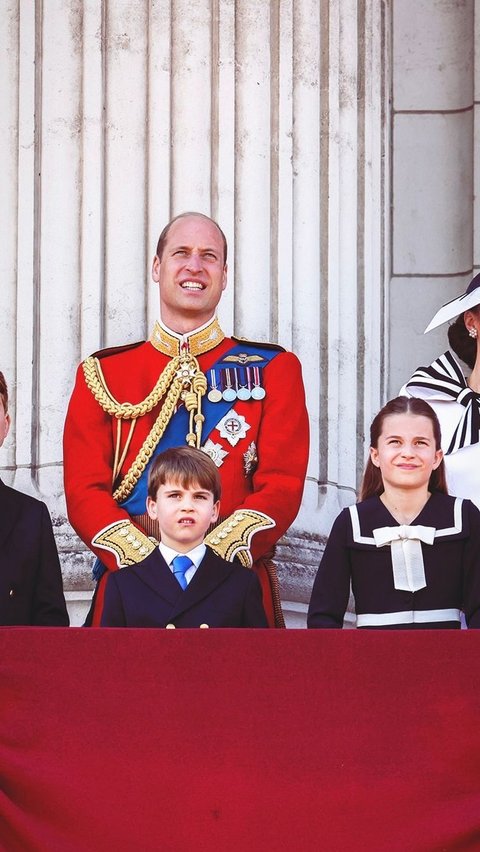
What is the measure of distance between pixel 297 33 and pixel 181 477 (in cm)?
232

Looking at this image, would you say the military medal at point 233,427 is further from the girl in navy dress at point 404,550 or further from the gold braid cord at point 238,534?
the girl in navy dress at point 404,550

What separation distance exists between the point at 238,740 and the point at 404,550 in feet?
2.97

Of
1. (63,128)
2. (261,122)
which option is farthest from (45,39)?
(261,122)

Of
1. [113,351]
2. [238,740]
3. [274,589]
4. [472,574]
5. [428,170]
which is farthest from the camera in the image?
[428,170]

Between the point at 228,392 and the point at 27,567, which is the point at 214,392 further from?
the point at 27,567

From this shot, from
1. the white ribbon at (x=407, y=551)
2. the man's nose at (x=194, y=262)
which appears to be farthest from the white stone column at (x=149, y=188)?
the white ribbon at (x=407, y=551)

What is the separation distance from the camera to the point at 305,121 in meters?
6.84

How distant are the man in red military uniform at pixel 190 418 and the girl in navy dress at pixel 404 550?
375 millimetres

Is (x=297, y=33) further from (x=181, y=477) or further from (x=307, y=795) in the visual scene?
(x=307, y=795)

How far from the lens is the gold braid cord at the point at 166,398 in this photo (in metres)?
5.70

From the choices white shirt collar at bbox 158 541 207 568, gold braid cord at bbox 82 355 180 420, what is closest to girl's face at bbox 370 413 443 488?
white shirt collar at bbox 158 541 207 568

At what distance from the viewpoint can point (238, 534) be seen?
5344mm

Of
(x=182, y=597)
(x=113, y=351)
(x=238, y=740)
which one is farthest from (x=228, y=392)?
(x=238, y=740)

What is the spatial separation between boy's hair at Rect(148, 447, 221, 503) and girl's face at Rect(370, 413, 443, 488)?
43 cm
